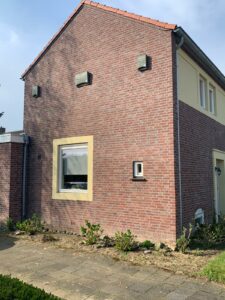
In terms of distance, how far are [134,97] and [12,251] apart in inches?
212

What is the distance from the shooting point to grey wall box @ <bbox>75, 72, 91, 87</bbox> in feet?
34.0

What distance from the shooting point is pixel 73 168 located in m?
10.7

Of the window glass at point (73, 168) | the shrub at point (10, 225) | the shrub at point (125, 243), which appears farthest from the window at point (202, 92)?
the shrub at point (10, 225)

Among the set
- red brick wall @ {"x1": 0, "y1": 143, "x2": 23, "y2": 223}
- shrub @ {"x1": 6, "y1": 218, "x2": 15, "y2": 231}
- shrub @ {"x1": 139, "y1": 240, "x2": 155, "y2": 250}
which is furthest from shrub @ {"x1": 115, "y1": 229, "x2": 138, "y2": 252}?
red brick wall @ {"x1": 0, "y1": 143, "x2": 23, "y2": 223}

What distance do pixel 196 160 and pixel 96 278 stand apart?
16.9ft

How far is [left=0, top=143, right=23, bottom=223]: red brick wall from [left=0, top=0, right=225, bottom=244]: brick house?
0.16ft

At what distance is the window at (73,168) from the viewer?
10094 millimetres

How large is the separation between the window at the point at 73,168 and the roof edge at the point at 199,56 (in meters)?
4.00

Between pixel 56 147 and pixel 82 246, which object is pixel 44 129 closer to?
pixel 56 147

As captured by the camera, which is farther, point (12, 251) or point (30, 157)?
point (30, 157)

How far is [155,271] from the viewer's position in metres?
6.43

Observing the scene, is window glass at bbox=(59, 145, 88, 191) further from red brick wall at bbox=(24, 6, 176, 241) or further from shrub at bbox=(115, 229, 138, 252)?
shrub at bbox=(115, 229, 138, 252)

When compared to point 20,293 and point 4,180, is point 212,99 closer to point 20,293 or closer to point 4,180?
point 4,180

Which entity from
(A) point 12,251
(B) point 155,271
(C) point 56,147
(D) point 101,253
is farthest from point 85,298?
(C) point 56,147
